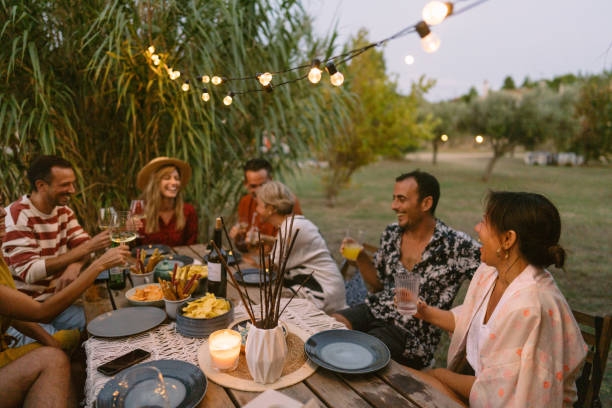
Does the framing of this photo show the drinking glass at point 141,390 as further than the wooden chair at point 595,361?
No

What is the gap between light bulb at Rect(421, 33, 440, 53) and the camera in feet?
3.96

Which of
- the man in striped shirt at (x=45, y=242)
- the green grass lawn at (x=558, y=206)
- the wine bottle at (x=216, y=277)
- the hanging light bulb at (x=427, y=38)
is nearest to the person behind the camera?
the hanging light bulb at (x=427, y=38)

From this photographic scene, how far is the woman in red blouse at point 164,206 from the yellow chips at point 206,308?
1761 millimetres

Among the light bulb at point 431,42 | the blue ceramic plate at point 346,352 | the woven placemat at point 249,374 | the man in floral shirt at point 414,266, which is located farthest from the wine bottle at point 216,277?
the light bulb at point 431,42

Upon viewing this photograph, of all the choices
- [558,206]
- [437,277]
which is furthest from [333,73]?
[558,206]

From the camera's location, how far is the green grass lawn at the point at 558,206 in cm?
480

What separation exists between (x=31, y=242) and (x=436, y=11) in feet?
8.94

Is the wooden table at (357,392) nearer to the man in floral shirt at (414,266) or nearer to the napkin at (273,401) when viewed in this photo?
the napkin at (273,401)

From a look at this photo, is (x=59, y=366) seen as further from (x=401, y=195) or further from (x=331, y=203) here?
(x=331, y=203)

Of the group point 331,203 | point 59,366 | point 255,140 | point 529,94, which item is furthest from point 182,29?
point 529,94

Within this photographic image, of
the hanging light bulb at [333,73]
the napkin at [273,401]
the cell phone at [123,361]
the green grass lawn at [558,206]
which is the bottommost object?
the green grass lawn at [558,206]

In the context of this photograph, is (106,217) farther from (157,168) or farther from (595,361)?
(595,361)

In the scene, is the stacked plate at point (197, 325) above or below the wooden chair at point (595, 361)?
above

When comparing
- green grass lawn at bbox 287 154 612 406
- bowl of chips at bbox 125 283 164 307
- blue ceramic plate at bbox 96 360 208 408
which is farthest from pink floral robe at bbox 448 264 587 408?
bowl of chips at bbox 125 283 164 307
